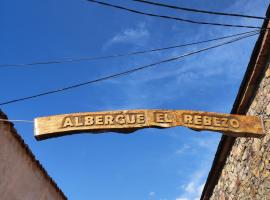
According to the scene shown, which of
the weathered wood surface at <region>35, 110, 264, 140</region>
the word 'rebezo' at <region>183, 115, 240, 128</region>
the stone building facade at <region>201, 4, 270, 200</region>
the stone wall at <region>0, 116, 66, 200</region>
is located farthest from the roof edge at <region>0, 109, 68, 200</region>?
the stone building facade at <region>201, 4, 270, 200</region>

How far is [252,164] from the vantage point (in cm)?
688

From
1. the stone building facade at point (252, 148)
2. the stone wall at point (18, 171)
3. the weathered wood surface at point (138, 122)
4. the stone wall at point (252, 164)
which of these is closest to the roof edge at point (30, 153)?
Result: the stone wall at point (18, 171)

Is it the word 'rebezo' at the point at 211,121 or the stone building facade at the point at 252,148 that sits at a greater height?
the stone building facade at the point at 252,148

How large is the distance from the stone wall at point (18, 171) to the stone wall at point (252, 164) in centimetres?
428

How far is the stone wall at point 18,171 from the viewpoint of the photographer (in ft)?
26.3

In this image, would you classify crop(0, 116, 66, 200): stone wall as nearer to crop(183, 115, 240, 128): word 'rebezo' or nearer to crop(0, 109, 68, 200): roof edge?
crop(0, 109, 68, 200): roof edge

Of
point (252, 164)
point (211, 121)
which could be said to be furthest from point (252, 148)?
point (211, 121)

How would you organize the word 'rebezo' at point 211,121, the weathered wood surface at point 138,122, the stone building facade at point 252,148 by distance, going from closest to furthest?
the weathered wood surface at point 138,122 → the word 'rebezo' at point 211,121 → the stone building facade at point 252,148

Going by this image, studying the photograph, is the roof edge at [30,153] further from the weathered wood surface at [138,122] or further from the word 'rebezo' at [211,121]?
the word 'rebezo' at [211,121]

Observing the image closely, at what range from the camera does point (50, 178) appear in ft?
34.0

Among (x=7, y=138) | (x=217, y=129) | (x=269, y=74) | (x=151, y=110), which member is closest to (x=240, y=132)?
(x=217, y=129)

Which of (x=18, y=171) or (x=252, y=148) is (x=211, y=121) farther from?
(x=18, y=171)

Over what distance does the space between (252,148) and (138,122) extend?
271 centimetres

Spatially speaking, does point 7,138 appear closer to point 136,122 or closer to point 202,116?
point 136,122
